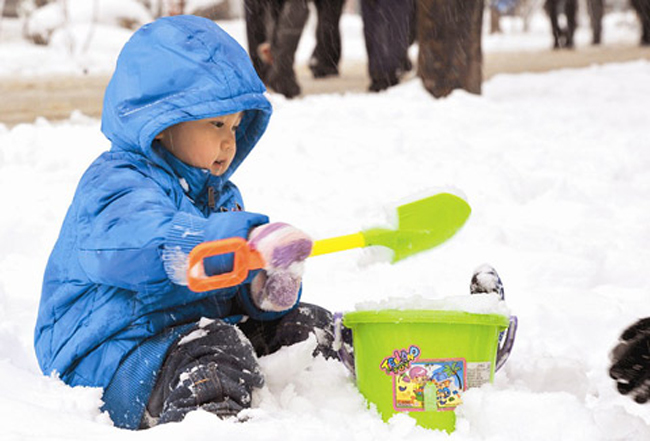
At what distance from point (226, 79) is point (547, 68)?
989 cm

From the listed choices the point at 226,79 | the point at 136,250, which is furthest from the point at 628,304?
the point at 136,250

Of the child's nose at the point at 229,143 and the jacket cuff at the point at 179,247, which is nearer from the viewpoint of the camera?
the jacket cuff at the point at 179,247

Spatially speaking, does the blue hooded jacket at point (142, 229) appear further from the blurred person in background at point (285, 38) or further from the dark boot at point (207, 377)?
the blurred person in background at point (285, 38)

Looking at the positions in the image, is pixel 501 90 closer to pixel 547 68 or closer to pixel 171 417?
pixel 547 68

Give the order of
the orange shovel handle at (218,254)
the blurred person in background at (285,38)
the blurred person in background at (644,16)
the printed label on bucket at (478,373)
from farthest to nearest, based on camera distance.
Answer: the blurred person in background at (644,16)
the blurred person in background at (285,38)
the printed label on bucket at (478,373)
the orange shovel handle at (218,254)

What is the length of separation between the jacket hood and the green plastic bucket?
24.7 inches

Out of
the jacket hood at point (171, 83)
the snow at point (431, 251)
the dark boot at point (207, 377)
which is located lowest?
the snow at point (431, 251)

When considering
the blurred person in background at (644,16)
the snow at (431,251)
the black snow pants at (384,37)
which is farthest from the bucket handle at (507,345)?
the blurred person in background at (644,16)

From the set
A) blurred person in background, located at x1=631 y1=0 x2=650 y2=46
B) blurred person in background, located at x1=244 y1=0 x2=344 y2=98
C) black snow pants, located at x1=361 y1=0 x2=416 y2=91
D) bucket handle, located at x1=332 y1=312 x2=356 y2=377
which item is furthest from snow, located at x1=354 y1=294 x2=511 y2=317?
blurred person in background, located at x1=631 y1=0 x2=650 y2=46

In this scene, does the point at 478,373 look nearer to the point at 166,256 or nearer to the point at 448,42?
the point at 166,256

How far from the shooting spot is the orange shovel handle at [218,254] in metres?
1.88

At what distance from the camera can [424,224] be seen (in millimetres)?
2330

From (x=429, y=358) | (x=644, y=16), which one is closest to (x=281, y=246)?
(x=429, y=358)

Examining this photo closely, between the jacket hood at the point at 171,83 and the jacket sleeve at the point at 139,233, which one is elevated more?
the jacket hood at the point at 171,83
